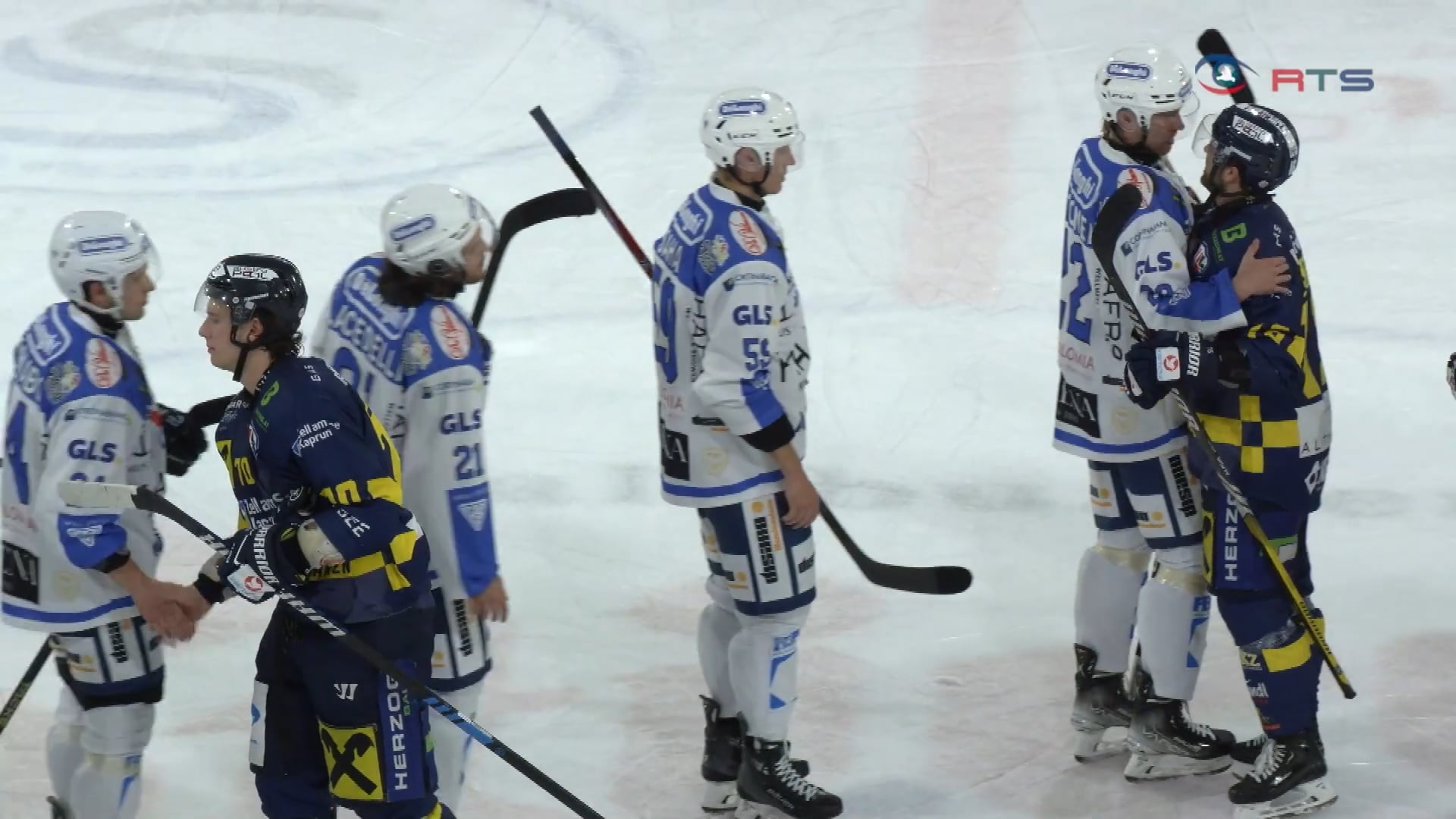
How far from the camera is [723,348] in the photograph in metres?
3.57

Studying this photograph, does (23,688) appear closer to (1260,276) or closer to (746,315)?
(746,315)

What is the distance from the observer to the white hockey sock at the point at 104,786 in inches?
132

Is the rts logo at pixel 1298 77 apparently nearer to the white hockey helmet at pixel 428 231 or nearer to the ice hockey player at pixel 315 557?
the white hockey helmet at pixel 428 231

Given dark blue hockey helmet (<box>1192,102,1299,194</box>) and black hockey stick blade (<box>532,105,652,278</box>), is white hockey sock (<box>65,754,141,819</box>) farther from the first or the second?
dark blue hockey helmet (<box>1192,102,1299,194</box>)

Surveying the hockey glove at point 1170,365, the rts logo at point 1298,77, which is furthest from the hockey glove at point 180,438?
the rts logo at point 1298,77

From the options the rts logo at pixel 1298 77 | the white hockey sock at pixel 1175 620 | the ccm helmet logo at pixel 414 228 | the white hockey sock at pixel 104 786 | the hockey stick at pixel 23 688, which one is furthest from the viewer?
the rts logo at pixel 1298 77

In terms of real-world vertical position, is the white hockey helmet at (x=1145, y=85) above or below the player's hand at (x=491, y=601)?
above

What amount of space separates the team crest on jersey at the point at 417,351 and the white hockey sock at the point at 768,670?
38.5 inches

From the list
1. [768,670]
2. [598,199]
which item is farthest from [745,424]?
[598,199]

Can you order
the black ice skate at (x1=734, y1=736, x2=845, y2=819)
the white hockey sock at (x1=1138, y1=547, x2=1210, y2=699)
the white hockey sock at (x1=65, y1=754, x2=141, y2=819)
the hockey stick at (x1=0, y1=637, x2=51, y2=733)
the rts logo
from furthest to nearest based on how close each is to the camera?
the rts logo → the white hockey sock at (x1=1138, y1=547, x2=1210, y2=699) → the black ice skate at (x1=734, y1=736, x2=845, y2=819) → the hockey stick at (x1=0, y1=637, x2=51, y2=733) → the white hockey sock at (x1=65, y1=754, x2=141, y2=819)

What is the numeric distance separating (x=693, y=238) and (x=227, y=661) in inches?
70.4

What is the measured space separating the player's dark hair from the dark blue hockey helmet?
1.57m

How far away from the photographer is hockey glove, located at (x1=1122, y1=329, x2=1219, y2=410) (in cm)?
359

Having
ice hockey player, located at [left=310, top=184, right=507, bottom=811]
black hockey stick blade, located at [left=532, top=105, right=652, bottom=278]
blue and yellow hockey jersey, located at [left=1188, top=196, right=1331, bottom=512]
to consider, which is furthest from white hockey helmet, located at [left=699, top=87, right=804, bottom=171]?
blue and yellow hockey jersey, located at [left=1188, top=196, right=1331, bottom=512]
